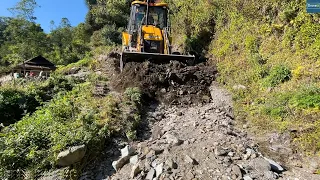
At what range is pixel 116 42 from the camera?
21250mm

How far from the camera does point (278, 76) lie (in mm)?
6664

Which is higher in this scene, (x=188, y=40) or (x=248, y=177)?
(x=188, y=40)

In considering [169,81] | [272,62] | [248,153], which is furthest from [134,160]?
[272,62]

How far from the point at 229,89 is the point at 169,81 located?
6.21 ft

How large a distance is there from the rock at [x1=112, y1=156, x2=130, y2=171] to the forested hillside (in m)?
0.60

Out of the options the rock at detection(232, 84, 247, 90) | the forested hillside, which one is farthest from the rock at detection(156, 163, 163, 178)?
the rock at detection(232, 84, 247, 90)

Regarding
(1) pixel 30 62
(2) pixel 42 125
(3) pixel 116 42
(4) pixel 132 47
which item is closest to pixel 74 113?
(2) pixel 42 125

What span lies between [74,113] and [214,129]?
317 cm

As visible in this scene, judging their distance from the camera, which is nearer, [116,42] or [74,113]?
[74,113]

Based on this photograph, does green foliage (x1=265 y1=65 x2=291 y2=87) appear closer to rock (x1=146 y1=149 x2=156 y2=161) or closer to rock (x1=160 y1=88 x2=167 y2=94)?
rock (x1=160 y1=88 x2=167 y2=94)

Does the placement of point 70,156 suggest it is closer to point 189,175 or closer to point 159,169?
point 159,169

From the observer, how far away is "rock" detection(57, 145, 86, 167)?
411cm

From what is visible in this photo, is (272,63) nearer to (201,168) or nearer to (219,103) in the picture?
(219,103)

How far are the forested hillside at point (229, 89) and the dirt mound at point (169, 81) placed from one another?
72 centimetres
